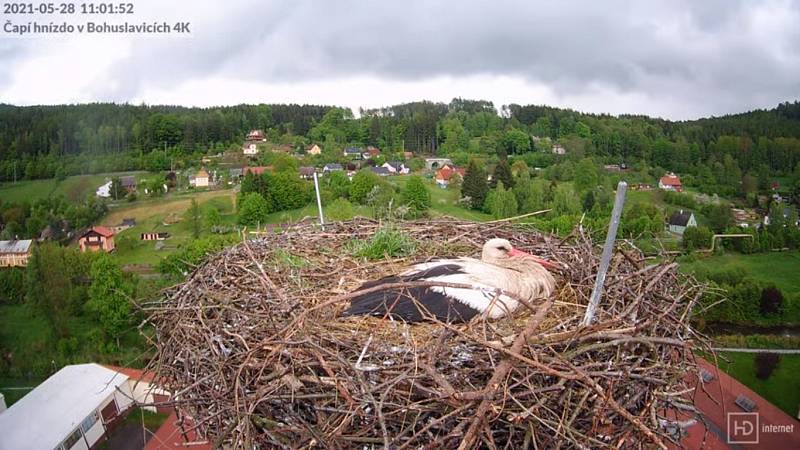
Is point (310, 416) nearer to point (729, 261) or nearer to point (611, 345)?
point (611, 345)

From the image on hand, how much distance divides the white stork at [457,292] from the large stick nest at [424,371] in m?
0.07

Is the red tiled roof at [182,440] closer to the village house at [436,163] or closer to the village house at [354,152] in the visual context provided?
the village house at [436,163]

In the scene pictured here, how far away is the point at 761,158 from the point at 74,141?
98.8 feet

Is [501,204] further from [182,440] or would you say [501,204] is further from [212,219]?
[182,440]

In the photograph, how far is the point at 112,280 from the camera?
15555 mm

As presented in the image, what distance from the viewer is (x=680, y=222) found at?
70.3 feet

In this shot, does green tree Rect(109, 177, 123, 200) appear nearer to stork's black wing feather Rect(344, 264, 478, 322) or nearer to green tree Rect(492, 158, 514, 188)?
green tree Rect(492, 158, 514, 188)

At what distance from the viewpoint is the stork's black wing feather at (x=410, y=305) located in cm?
276

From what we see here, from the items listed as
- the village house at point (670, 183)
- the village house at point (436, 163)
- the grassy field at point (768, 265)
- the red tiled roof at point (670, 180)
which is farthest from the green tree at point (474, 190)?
the red tiled roof at point (670, 180)

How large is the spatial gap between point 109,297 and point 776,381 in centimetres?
1701

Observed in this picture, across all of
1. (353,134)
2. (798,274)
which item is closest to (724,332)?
(798,274)

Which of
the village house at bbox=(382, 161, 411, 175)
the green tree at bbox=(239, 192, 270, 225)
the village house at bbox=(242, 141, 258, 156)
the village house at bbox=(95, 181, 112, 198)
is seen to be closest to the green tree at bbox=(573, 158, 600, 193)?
the village house at bbox=(382, 161, 411, 175)

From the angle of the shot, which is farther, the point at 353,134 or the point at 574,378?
the point at 353,134

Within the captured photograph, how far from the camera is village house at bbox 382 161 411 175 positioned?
25.0 meters
